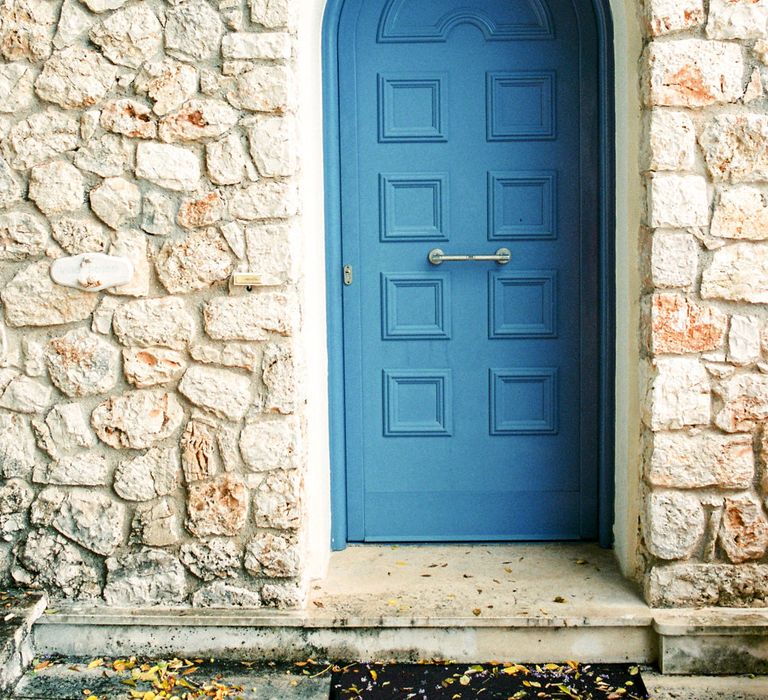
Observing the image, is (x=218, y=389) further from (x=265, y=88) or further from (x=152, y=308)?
(x=265, y=88)

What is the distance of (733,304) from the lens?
2.74 metres

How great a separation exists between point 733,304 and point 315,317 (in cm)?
139

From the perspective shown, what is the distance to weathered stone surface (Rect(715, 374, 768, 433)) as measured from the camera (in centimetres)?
274

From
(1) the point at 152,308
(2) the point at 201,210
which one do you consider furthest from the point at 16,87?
(1) the point at 152,308

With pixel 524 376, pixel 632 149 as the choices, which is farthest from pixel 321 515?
pixel 632 149

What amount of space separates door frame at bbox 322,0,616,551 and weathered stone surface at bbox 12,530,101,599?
2.97ft

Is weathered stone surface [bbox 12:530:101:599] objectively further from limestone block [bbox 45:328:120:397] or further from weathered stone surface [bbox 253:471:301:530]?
weathered stone surface [bbox 253:471:301:530]

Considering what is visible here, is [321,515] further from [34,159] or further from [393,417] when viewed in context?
[34,159]

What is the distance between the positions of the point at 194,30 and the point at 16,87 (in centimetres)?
61

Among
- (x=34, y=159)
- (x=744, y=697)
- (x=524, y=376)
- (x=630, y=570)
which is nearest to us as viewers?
(x=744, y=697)

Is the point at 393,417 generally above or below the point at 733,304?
below

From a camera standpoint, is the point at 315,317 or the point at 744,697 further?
the point at 315,317

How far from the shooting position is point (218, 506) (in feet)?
9.29

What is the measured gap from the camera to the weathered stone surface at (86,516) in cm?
287
